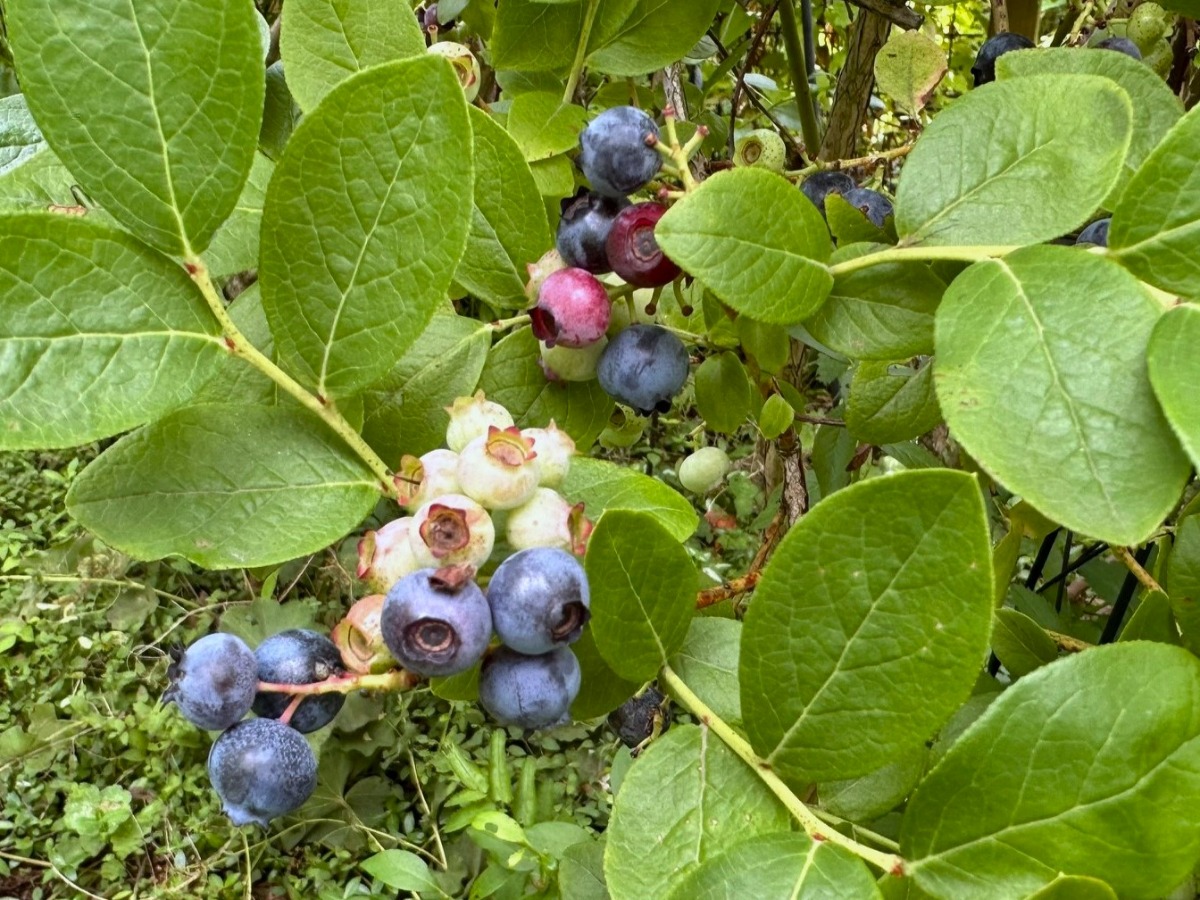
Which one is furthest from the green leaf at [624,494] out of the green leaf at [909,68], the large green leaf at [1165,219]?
the green leaf at [909,68]

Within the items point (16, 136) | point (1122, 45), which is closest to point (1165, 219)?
point (1122, 45)

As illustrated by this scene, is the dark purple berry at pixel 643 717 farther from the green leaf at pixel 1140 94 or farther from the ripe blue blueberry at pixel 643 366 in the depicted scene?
the green leaf at pixel 1140 94

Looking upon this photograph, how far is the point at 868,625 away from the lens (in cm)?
52

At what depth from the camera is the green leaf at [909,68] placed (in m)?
1.13

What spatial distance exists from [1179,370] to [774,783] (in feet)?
1.05

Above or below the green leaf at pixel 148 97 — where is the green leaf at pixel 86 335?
below

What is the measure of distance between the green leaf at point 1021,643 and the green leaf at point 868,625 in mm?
367

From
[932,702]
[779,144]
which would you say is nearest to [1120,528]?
[932,702]

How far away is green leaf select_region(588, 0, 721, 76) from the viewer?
0.94 meters

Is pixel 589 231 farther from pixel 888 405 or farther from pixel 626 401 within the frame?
pixel 888 405

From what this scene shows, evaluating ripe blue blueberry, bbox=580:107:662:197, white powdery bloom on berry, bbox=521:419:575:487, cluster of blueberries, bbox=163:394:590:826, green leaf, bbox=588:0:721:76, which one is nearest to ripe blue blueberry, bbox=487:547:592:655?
cluster of blueberries, bbox=163:394:590:826

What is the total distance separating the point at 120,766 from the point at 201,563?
8.17 ft

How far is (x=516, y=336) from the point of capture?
83cm

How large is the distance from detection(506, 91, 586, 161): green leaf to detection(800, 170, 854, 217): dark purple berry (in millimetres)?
259
